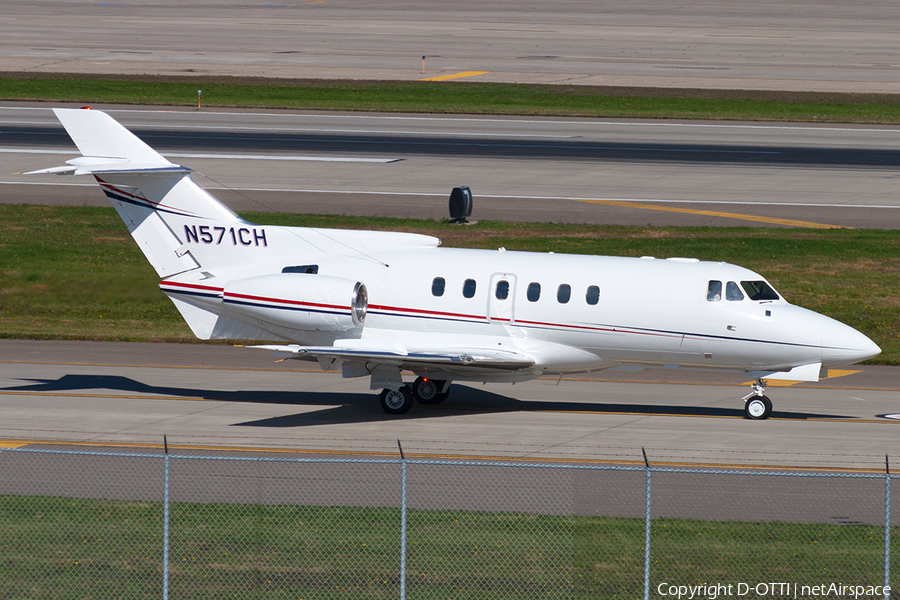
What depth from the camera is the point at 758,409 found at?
25188mm

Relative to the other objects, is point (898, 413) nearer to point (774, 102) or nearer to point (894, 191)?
point (894, 191)

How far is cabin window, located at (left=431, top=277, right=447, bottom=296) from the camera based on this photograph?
25641 mm

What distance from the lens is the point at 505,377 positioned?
25609mm

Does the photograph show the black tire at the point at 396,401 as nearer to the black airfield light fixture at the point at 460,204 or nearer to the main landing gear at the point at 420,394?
the main landing gear at the point at 420,394

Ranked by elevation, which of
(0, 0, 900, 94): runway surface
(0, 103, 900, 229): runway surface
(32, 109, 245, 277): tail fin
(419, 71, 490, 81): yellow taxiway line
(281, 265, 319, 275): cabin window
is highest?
(0, 0, 900, 94): runway surface

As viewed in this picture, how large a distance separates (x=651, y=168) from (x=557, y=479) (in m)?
35.3

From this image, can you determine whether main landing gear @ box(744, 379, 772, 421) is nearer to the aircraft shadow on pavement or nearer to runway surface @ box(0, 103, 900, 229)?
the aircraft shadow on pavement

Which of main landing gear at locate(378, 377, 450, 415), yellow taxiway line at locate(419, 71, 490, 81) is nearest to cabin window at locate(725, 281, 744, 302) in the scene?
main landing gear at locate(378, 377, 450, 415)

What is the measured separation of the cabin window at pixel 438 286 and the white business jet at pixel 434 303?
0.07ft

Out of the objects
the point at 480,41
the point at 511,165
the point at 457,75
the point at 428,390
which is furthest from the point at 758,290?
the point at 480,41

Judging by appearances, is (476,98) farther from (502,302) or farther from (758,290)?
(758,290)

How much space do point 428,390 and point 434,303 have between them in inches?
90.4

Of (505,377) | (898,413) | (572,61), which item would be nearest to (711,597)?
(505,377)

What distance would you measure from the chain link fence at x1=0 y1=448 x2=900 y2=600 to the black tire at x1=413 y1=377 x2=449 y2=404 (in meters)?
5.62
